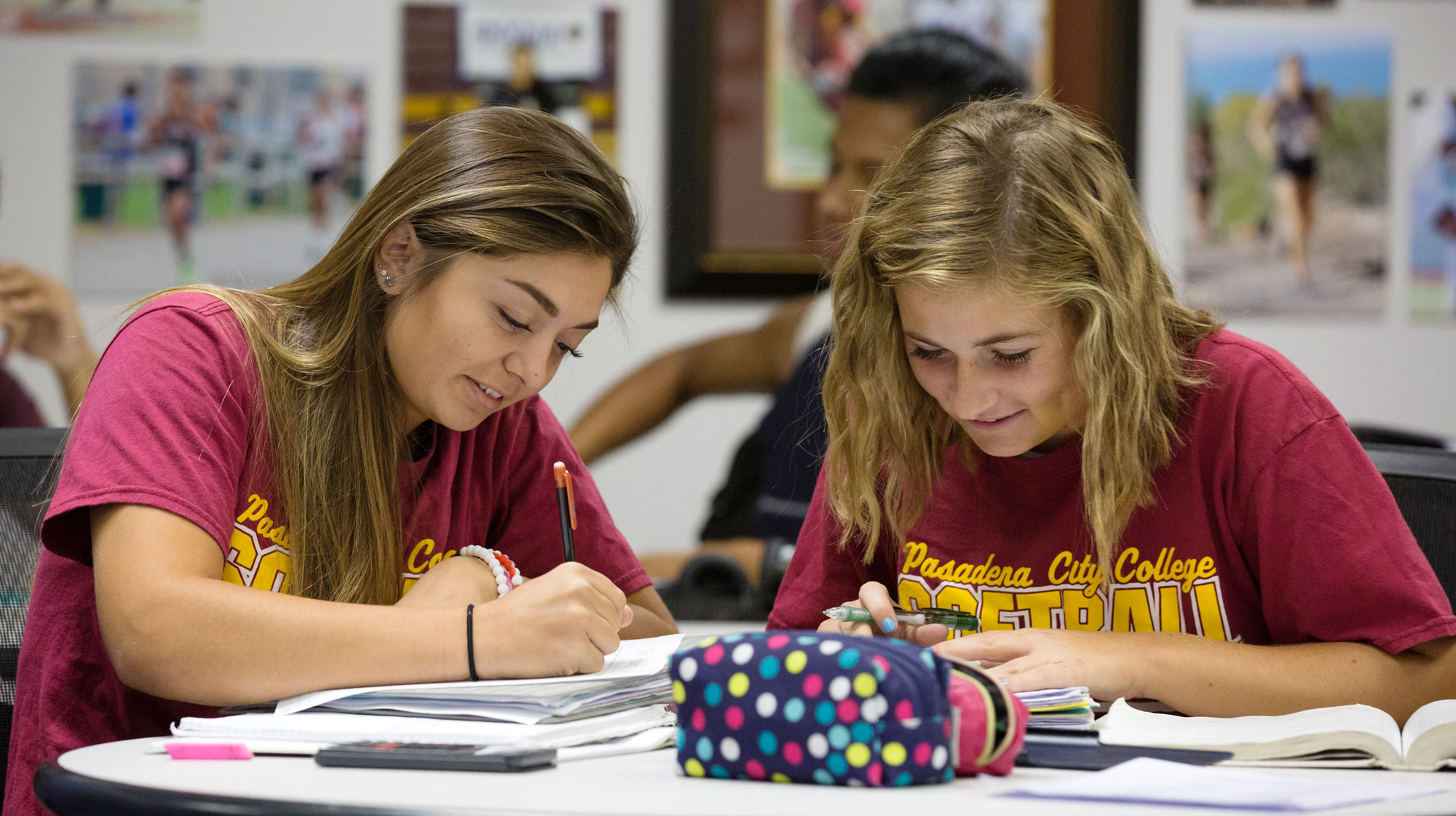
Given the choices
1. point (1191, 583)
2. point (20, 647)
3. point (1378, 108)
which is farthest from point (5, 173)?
point (1378, 108)

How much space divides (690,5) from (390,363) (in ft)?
5.07

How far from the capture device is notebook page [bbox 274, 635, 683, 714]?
93cm

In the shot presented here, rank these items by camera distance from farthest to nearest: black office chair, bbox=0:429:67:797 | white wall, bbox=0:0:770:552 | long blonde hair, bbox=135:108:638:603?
white wall, bbox=0:0:770:552 < black office chair, bbox=0:429:67:797 < long blonde hair, bbox=135:108:638:603

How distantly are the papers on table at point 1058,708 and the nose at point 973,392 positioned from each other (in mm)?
296

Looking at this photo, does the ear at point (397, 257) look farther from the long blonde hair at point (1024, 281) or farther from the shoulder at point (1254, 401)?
the shoulder at point (1254, 401)

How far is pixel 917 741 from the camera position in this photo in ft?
2.42

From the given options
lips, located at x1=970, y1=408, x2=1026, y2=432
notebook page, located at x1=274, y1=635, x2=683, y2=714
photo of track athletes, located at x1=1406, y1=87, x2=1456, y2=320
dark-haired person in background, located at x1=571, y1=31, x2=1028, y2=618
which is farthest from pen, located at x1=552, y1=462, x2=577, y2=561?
photo of track athletes, located at x1=1406, y1=87, x2=1456, y2=320

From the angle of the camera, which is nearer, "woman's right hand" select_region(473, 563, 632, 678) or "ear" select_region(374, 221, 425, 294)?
"woman's right hand" select_region(473, 563, 632, 678)

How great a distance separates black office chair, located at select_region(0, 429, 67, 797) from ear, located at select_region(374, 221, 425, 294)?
1.19 ft

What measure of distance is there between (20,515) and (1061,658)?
981 millimetres

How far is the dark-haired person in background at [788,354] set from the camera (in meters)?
2.44

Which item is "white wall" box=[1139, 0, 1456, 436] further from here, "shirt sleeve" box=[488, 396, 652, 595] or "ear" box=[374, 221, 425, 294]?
"ear" box=[374, 221, 425, 294]

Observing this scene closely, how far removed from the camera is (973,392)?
1.17 metres

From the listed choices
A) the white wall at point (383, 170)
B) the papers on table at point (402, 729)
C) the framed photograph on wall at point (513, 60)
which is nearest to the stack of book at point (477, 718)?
the papers on table at point (402, 729)
